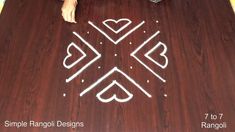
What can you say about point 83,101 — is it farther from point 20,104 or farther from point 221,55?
point 221,55

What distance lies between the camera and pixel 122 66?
1161mm

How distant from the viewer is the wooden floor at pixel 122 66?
1.02 metres

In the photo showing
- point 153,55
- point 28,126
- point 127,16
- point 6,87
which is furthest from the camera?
point 127,16

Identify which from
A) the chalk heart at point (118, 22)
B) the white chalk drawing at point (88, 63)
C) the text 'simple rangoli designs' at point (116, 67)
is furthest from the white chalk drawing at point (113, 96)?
the chalk heart at point (118, 22)

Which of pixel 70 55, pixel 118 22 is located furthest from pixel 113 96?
A: pixel 118 22

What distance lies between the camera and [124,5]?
143cm

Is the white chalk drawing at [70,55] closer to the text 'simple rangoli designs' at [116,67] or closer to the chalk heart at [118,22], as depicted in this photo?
the text 'simple rangoli designs' at [116,67]

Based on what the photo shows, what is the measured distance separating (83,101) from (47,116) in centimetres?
14

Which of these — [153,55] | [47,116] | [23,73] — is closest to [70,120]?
[47,116]

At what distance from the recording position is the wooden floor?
3.34 feet

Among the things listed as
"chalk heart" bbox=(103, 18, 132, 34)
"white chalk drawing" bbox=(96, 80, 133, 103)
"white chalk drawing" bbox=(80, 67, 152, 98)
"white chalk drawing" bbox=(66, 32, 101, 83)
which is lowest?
"white chalk drawing" bbox=(96, 80, 133, 103)

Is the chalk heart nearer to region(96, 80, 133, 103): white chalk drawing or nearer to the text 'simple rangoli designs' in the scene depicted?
the text 'simple rangoli designs'

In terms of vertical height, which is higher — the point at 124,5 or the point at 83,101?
the point at 124,5

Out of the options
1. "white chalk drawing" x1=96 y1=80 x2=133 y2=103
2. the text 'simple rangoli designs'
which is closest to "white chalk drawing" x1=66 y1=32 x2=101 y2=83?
the text 'simple rangoli designs'
